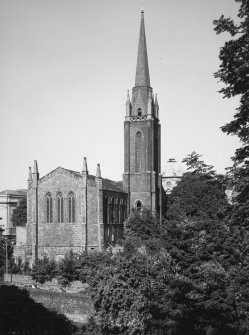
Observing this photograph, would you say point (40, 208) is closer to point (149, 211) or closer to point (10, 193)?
point (149, 211)

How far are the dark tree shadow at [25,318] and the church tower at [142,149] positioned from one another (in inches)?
1319

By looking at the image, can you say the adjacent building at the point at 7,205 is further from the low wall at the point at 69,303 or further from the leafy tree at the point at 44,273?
the low wall at the point at 69,303

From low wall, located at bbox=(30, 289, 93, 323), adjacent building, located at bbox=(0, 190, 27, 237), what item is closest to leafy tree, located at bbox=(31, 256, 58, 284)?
low wall, located at bbox=(30, 289, 93, 323)

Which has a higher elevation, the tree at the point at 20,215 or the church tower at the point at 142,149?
the church tower at the point at 142,149

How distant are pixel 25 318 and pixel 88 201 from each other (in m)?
28.8

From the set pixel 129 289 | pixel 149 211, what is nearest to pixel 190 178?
pixel 149 211

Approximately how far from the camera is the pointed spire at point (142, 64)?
62.0m

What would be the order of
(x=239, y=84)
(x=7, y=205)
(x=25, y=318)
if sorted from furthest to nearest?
(x=7, y=205), (x=25, y=318), (x=239, y=84)

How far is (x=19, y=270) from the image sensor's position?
4859 cm

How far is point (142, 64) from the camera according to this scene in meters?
62.7

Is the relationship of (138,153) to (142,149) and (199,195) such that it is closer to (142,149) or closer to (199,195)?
(142,149)

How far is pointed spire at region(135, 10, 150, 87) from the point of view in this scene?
204 feet

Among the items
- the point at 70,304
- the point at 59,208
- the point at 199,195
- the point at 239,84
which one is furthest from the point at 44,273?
the point at 239,84

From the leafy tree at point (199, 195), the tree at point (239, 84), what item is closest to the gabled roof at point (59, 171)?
the leafy tree at point (199, 195)
